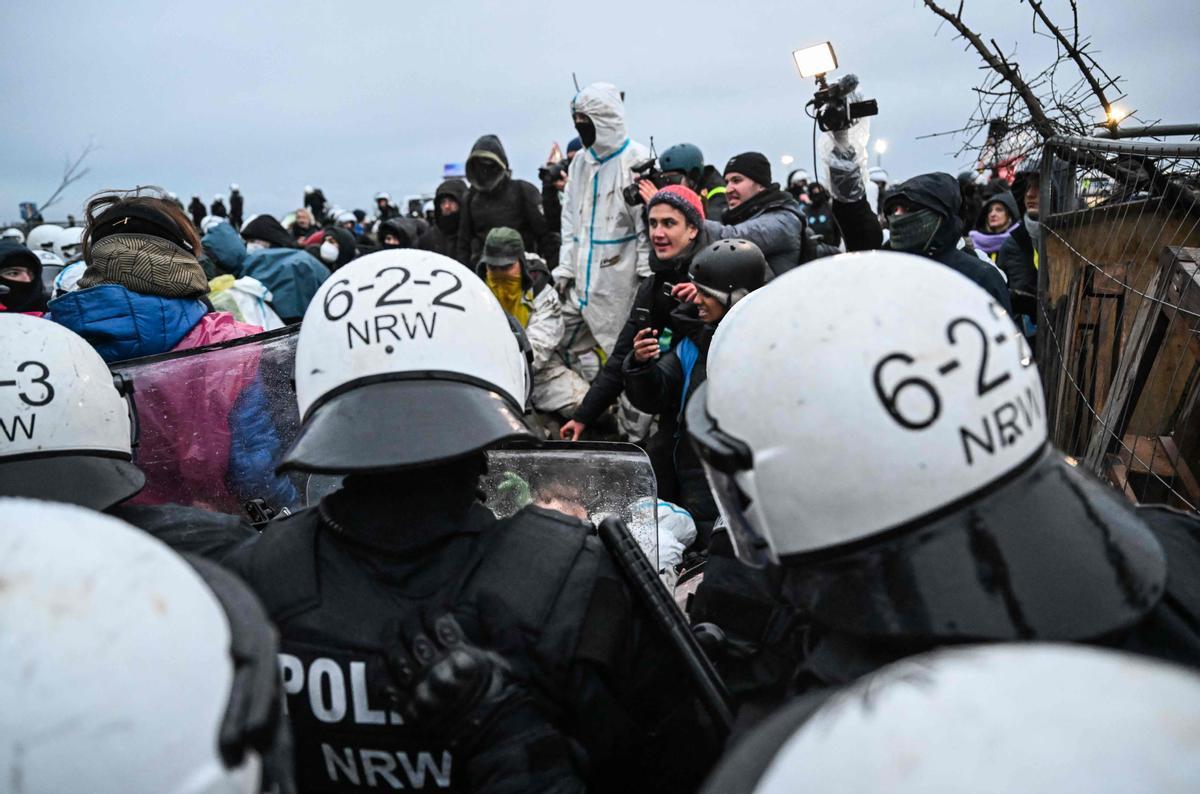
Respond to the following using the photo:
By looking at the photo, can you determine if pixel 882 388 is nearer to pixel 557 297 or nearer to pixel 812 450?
pixel 812 450

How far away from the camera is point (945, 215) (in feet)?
15.8

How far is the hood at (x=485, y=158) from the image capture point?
8211mm

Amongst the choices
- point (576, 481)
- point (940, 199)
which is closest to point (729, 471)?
point (576, 481)

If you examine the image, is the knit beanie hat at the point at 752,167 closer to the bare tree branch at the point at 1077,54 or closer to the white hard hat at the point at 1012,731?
the bare tree branch at the point at 1077,54

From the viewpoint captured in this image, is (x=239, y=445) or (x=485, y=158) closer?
(x=239, y=445)

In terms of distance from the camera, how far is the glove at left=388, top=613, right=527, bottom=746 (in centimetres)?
147

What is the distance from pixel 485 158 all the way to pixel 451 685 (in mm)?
7314

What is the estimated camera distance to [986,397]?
1354mm

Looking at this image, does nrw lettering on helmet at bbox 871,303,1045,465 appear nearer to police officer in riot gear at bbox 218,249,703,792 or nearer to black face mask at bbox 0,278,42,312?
police officer in riot gear at bbox 218,249,703,792

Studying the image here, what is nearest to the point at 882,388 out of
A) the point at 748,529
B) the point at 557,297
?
the point at 748,529

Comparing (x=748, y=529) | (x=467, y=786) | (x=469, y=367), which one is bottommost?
(x=467, y=786)

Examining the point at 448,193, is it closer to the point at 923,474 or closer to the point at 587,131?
the point at 587,131

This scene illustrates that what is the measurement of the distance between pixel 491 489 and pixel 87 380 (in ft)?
3.56

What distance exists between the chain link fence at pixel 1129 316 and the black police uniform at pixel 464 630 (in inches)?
98.2
